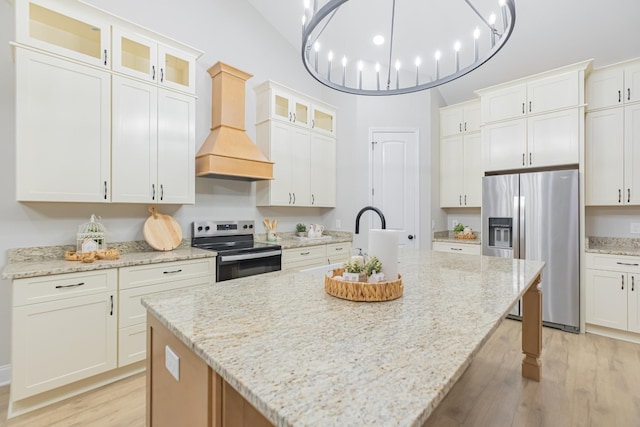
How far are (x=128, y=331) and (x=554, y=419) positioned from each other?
2.92 metres

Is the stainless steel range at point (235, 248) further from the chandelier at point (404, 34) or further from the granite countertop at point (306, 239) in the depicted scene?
the chandelier at point (404, 34)

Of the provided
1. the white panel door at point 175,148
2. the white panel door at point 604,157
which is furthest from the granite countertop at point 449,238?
the white panel door at point 175,148

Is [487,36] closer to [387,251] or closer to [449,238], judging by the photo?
[449,238]

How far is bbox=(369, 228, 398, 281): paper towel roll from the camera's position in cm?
132

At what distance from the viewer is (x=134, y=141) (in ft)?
8.41

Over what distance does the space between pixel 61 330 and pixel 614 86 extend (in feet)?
17.5

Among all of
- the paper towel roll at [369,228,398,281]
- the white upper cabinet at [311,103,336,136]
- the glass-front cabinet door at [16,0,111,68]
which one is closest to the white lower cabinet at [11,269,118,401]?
the glass-front cabinet door at [16,0,111,68]

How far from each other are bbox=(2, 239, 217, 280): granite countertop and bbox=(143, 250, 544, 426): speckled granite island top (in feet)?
3.91

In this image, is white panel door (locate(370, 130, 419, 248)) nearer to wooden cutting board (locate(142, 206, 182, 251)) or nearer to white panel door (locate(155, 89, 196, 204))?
white panel door (locate(155, 89, 196, 204))

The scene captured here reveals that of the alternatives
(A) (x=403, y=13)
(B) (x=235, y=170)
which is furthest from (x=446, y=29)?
(B) (x=235, y=170)

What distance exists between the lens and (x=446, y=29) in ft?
11.6

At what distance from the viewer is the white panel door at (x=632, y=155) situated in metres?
3.05

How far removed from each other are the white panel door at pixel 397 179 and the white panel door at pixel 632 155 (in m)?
2.11

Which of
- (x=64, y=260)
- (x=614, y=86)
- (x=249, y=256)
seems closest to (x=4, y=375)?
(x=64, y=260)
